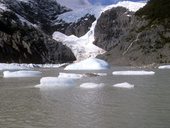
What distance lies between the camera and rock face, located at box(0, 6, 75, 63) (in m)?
155

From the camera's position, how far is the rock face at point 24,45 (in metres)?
155

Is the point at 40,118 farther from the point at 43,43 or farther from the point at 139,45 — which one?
the point at 43,43

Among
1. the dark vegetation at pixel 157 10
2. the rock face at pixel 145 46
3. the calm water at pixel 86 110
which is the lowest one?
the calm water at pixel 86 110

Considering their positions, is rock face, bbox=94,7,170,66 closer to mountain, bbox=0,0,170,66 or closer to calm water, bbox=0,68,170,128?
mountain, bbox=0,0,170,66

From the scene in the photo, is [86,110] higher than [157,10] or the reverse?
the reverse

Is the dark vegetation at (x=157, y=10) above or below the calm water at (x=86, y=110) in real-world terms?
above

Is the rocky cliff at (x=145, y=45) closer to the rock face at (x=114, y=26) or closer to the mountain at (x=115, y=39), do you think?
the mountain at (x=115, y=39)

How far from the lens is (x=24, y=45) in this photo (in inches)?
6339

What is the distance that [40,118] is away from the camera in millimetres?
15461

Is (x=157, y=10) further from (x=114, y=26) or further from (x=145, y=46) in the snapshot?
(x=114, y=26)

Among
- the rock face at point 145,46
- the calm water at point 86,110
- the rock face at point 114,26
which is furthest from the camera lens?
the rock face at point 114,26

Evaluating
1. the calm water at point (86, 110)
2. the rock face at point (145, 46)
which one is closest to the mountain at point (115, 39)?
the rock face at point (145, 46)

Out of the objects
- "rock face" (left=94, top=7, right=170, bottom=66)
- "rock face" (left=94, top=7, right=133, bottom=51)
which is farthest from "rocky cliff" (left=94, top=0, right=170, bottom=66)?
"rock face" (left=94, top=7, right=133, bottom=51)

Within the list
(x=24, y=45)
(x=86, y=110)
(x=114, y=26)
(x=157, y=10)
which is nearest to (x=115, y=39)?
(x=114, y=26)
